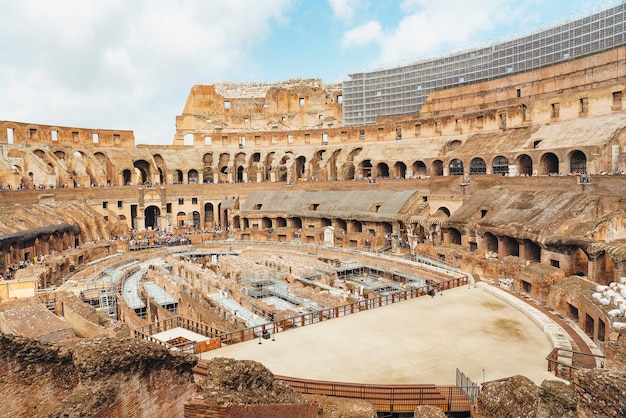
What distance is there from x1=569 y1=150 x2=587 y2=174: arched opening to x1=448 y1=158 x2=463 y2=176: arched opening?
8.67 m

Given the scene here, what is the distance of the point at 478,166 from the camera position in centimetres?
3603

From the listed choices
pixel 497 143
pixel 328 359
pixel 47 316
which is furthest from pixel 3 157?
pixel 497 143

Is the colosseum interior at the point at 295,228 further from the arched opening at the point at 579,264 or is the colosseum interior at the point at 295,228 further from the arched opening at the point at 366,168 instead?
the arched opening at the point at 366,168

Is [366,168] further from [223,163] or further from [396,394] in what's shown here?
[396,394]

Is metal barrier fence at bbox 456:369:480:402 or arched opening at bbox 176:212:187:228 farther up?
arched opening at bbox 176:212:187:228

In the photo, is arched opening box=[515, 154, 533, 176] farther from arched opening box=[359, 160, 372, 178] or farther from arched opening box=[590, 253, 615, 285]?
arched opening box=[590, 253, 615, 285]

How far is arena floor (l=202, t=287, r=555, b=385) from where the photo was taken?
1094 cm

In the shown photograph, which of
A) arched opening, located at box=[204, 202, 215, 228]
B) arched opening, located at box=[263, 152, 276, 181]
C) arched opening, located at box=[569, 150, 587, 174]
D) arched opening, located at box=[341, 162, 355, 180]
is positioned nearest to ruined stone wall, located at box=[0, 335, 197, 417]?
arched opening, located at box=[569, 150, 587, 174]

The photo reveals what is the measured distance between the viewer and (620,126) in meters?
28.0

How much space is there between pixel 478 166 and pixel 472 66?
43.8 ft

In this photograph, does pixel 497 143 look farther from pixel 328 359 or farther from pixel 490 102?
pixel 328 359

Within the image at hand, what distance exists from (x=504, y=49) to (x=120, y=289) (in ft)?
127

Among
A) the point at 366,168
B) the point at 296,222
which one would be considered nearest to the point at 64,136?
the point at 296,222

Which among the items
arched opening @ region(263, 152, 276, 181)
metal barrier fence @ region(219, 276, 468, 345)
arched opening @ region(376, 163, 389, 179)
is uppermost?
arched opening @ region(263, 152, 276, 181)
